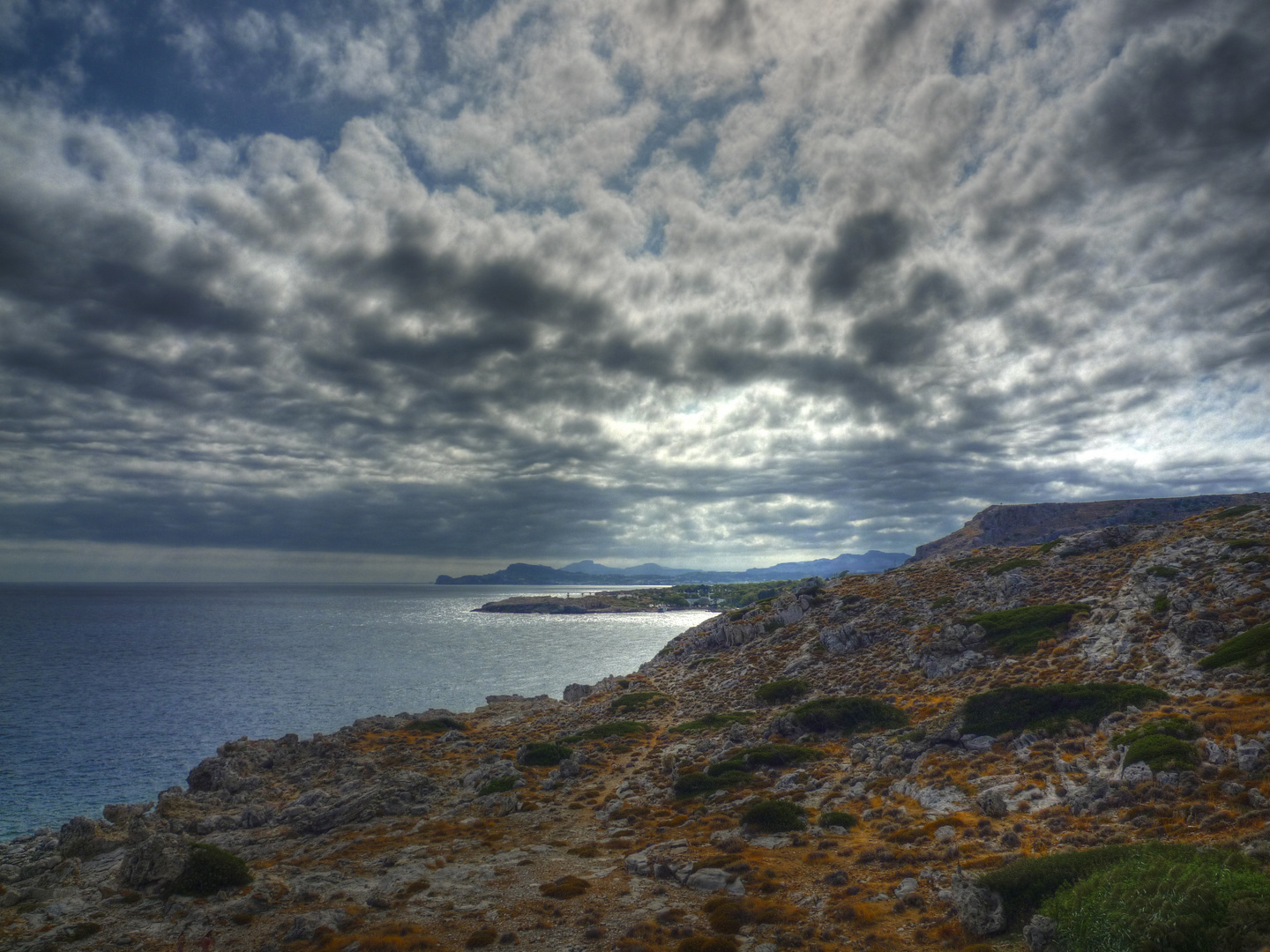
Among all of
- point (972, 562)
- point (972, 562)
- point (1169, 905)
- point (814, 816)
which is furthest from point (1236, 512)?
point (1169, 905)

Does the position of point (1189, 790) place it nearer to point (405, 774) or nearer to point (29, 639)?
point (405, 774)

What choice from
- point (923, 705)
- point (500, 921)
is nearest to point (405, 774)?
point (500, 921)

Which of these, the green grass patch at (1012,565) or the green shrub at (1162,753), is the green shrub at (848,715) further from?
the green grass patch at (1012,565)

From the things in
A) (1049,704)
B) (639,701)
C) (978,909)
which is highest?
(1049,704)

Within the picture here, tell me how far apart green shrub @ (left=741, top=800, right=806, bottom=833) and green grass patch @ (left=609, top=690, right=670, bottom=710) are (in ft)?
114

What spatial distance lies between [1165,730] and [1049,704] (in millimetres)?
8284

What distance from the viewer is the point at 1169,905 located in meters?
13.6

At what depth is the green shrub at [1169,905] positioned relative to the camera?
12844mm

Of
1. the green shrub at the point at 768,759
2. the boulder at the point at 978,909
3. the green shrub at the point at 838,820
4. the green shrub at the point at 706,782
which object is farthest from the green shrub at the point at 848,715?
the boulder at the point at 978,909

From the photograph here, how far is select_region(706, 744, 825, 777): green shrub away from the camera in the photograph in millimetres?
38875

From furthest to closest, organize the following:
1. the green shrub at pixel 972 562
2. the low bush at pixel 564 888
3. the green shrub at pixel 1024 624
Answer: the green shrub at pixel 972 562
the green shrub at pixel 1024 624
the low bush at pixel 564 888

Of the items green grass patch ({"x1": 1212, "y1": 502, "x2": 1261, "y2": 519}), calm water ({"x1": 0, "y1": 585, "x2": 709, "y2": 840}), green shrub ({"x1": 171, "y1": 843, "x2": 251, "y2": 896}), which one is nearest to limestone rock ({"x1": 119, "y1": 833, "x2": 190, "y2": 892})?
green shrub ({"x1": 171, "y1": 843, "x2": 251, "y2": 896})

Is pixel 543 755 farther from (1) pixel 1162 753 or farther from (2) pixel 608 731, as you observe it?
(1) pixel 1162 753

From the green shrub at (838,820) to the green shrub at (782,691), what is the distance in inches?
1037
